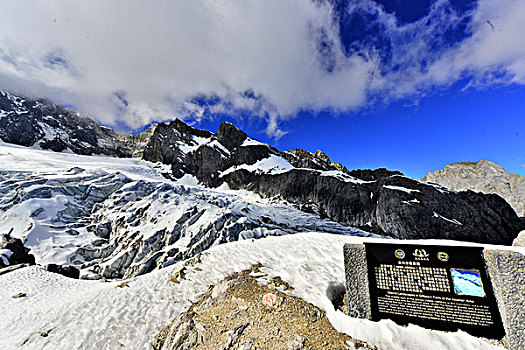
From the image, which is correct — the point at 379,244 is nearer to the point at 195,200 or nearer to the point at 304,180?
→ the point at 195,200

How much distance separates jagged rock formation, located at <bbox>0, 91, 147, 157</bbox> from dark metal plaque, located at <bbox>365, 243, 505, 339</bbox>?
391 feet

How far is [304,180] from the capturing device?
49969 millimetres

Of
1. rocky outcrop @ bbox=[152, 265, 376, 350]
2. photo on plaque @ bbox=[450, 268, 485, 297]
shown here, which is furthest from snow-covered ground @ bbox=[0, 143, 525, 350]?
photo on plaque @ bbox=[450, 268, 485, 297]

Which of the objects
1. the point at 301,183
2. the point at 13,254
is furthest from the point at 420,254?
the point at 301,183

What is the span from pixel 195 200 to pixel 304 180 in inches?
1071

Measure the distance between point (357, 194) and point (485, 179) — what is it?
337 feet

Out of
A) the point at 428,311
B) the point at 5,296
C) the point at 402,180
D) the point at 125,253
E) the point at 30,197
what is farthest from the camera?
the point at 402,180

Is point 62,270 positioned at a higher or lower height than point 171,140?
lower

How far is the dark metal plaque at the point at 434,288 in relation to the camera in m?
3.97

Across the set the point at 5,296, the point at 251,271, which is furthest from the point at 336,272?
the point at 5,296

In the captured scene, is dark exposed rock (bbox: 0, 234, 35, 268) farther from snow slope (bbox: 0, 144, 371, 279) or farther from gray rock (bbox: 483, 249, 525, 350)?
gray rock (bbox: 483, 249, 525, 350)

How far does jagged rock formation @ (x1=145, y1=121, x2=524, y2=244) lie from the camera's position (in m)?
33.3

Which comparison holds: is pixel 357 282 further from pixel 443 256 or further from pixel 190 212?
pixel 190 212

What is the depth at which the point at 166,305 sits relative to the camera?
741 centimetres
